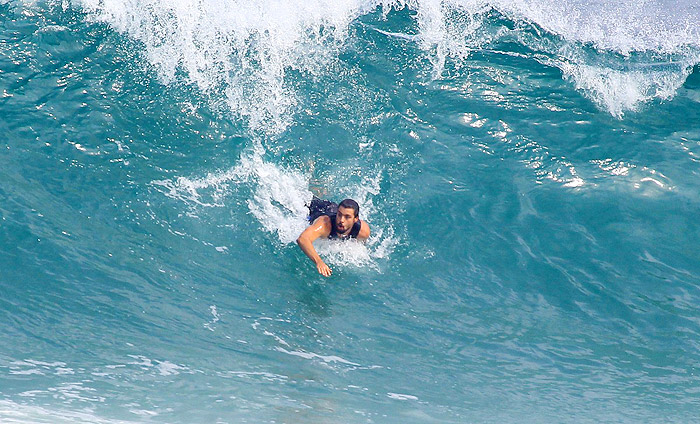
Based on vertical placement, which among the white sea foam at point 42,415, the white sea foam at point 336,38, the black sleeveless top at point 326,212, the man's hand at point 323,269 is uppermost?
the white sea foam at point 336,38

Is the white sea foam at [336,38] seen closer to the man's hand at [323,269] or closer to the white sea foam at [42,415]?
the man's hand at [323,269]

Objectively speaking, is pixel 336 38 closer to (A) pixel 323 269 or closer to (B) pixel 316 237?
(B) pixel 316 237

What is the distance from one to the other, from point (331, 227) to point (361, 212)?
31.1 inches

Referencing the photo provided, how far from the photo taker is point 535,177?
902 cm

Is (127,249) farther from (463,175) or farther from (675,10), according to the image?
(675,10)

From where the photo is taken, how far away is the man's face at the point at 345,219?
7418 millimetres

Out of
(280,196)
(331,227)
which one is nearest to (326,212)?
(331,227)

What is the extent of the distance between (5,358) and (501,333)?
5.25m

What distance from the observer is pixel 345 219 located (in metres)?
7.47

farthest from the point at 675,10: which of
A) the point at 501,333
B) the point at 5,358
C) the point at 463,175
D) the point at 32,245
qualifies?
the point at 5,358

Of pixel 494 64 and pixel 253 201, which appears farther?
pixel 494 64

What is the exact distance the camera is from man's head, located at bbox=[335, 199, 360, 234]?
7414 mm

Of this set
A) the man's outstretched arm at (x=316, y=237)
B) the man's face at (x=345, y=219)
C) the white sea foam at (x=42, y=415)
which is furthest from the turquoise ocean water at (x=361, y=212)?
the man's face at (x=345, y=219)

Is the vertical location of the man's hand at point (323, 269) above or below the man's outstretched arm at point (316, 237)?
below
